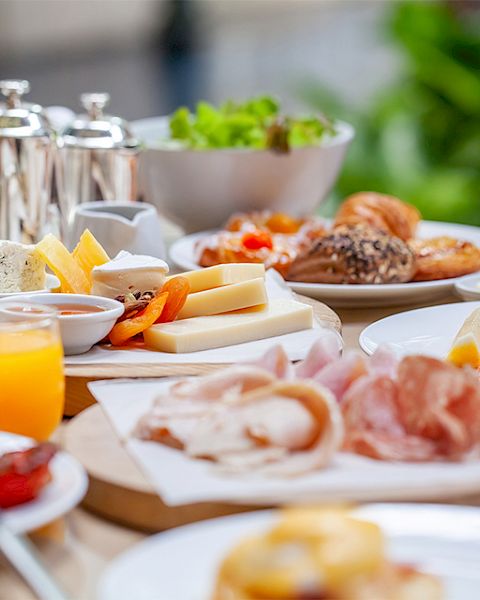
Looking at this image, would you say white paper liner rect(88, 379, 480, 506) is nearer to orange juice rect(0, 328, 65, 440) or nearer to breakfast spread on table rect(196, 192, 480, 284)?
orange juice rect(0, 328, 65, 440)

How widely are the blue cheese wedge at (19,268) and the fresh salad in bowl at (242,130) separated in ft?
3.71

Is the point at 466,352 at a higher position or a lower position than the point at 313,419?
lower

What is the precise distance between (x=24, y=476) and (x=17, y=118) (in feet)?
4.85

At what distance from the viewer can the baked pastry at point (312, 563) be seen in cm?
86

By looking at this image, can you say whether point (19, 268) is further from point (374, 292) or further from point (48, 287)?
point (374, 292)

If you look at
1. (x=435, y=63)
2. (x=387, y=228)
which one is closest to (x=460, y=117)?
(x=435, y=63)

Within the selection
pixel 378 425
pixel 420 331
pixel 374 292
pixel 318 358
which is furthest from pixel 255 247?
pixel 378 425

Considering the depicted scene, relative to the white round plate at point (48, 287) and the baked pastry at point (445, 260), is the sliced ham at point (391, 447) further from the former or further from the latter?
the baked pastry at point (445, 260)

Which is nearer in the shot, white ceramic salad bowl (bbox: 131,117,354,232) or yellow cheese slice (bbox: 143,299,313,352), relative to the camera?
yellow cheese slice (bbox: 143,299,313,352)

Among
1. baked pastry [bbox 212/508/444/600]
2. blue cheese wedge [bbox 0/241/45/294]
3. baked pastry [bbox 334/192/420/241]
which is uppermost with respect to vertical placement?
baked pastry [bbox 212/508/444/600]

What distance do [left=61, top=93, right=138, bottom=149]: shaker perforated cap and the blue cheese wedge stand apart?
72cm

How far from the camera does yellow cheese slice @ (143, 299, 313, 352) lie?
173 cm

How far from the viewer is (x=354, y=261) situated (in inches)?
89.7

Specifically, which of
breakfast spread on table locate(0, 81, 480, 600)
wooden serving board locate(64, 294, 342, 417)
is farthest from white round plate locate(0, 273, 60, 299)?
wooden serving board locate(64, 294, 342, 417)
